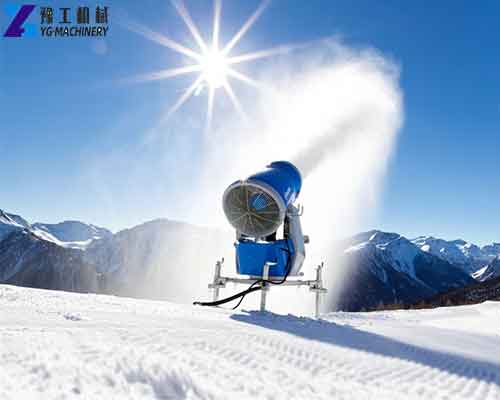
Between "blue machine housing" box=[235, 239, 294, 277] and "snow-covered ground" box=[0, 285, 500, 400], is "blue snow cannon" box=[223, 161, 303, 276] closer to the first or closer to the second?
"blue machine housing" box=[235, 239, 294, 277]

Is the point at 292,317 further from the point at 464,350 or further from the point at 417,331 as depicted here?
the point at 464,350

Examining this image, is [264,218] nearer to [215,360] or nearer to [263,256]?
[263,256]

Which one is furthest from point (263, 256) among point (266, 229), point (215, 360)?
point (215, 360)

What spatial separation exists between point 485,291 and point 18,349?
671ft

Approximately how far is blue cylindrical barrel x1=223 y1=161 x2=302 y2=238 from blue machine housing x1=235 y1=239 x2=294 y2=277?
0.52m

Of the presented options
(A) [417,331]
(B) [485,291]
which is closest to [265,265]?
(A) [417,331]

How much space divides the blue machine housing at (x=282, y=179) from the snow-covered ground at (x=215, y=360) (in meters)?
5.03

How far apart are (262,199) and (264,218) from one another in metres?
0.78

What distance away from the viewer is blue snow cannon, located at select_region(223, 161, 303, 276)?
13.4 meters

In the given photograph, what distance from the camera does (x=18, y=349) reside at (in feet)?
15.4

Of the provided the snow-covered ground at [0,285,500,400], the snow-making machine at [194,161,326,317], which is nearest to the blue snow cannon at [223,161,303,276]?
the snow-making machine at [194,161,326,317]

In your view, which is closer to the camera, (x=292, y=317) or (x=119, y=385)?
(x=119, y=385)

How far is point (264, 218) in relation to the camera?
45.6ft

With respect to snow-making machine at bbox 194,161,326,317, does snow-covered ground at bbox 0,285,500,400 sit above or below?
below
